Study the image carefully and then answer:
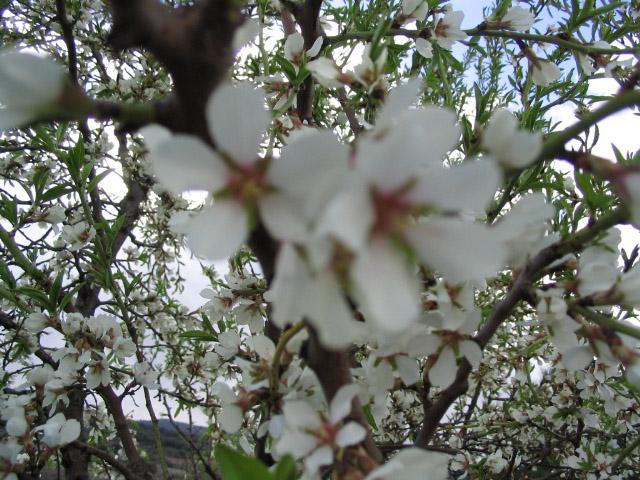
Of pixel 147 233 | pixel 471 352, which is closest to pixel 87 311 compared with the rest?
pixel 147 233

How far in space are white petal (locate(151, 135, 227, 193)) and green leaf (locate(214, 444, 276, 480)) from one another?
0.30m

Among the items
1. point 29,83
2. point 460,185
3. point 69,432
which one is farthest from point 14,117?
point 69,432

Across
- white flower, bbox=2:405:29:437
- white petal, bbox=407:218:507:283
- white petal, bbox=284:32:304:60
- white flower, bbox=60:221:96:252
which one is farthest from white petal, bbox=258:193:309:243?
white flower, bbox=60:221:96:252

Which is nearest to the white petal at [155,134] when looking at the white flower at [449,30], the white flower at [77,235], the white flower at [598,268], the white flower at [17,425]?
the white flower at [598,268]

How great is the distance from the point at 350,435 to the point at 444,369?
0.24 metres

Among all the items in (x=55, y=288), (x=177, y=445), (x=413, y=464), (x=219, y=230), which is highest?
(x=177, y=445)

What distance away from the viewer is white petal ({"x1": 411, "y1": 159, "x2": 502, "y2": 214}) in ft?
1.32

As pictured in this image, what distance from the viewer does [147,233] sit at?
4.28 meters

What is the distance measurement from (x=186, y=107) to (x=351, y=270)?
0.77ft

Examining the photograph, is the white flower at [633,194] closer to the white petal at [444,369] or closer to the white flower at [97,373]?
the white petal at [444,369]

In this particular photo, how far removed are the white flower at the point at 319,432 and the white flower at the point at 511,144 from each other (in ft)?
0.98

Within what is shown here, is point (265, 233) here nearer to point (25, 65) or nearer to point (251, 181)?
point (251, 181)

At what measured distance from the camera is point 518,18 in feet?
4.41

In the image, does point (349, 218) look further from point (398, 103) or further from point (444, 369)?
point (444, 369)
